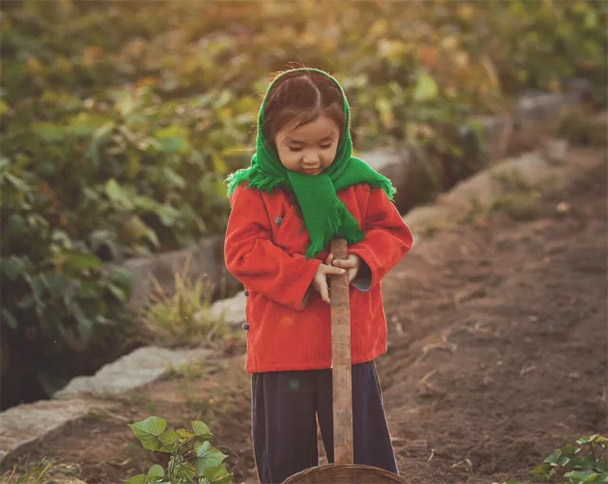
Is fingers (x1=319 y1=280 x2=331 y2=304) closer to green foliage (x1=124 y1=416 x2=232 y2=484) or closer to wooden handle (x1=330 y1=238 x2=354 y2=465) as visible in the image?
wooden handle (x1=330 y1=238 x2=354 y2=465)

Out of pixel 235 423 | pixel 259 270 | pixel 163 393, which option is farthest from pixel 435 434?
pixel 259 270

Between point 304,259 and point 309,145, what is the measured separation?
284 millimetres

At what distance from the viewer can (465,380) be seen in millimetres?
4156

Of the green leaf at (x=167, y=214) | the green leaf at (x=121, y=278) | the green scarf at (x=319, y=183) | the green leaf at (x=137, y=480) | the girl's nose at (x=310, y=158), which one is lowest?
the green leaf at (x=137, y=480)

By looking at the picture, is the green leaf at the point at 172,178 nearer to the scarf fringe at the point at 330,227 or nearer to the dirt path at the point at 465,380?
the dirt path at the point at 465,380

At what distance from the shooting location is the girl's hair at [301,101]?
8.73 ft

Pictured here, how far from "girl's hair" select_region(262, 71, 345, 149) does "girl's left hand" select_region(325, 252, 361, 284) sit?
1.01ft

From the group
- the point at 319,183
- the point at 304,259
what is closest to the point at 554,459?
the point at 304,259

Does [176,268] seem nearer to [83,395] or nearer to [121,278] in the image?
[121,278]

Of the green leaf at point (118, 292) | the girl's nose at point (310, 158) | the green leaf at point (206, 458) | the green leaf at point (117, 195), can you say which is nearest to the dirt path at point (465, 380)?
the green leaf at point (206, 458)

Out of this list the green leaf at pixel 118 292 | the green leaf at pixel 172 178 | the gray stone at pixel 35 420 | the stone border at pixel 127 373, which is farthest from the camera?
the green leaf at pixel 172 178

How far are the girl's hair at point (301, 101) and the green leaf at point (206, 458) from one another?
81 centimetres

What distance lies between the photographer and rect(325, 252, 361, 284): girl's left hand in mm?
2729

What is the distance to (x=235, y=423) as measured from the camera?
3855 mm
